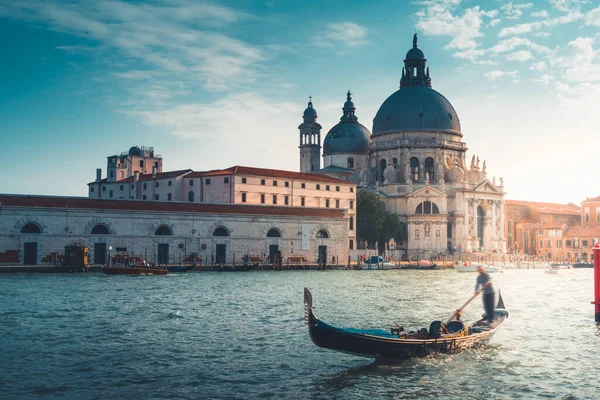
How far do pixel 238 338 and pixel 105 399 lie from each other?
8.15 meters

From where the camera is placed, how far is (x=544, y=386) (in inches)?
685

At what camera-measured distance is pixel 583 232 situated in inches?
3903

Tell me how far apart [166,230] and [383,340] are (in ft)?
144

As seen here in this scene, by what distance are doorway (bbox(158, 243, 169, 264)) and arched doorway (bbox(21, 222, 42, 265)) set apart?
384 inches

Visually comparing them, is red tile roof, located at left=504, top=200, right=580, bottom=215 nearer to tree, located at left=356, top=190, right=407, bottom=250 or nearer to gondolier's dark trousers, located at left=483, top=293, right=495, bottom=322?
tree, located at left=356, top=190, right=407, bottom=250

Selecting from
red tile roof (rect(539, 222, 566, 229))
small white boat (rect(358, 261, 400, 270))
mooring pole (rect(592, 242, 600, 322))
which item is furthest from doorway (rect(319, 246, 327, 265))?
red tile roof (rect(539, 222, 566, 229))

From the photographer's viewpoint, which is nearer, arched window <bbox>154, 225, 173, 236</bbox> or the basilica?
arched window <bbox>154, 225, 173, 236</bbox>

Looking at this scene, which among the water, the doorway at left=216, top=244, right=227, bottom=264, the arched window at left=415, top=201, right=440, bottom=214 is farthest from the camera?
the arched window at left=415, top=201, right=440, bottom=214

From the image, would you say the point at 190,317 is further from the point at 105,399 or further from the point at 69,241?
the point at 69,241

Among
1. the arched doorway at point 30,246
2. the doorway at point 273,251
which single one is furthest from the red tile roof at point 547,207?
the arched doorway at point 30,246

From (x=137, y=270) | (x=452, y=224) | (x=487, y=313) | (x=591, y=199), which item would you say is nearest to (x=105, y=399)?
(x=487, y=313)

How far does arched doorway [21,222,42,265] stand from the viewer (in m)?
→ 54.0

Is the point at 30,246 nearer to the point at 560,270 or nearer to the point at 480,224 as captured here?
the point at 560,270

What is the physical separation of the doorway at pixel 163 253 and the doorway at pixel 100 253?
4.59 meters
